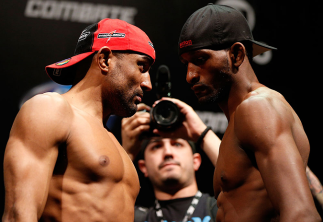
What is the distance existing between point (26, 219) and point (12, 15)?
6.88 ft

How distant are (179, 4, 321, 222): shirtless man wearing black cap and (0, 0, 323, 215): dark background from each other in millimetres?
1283

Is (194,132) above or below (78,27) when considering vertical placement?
below

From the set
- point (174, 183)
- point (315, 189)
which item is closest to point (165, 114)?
point (174, 183)

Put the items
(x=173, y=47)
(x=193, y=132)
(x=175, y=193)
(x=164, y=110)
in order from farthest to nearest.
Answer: (x=173, y=47), (x=175, y=193), (x=193, y=132), (x=164, y=110)

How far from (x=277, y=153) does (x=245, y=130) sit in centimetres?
16

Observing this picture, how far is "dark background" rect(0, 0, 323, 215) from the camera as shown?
2.72 m

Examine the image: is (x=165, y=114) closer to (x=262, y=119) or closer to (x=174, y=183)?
(x=174, y=183)

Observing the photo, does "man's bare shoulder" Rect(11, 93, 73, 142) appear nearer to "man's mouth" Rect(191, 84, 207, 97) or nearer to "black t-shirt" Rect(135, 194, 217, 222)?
"man's mouth" Rect(191, 84, 207, 97)

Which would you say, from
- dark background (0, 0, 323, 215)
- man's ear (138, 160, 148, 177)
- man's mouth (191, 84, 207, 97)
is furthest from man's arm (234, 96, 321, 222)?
man's ear (138, 160, 148, 177)

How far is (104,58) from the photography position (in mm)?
1650

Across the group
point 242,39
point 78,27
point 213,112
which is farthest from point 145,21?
point 242,39

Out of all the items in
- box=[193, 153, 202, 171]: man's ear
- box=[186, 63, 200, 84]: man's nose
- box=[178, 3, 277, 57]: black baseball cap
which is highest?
box=[178, 3, 277, 57]: black baseball cap

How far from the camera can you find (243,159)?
4.50ft

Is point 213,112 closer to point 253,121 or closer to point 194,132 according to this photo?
point 194,132
